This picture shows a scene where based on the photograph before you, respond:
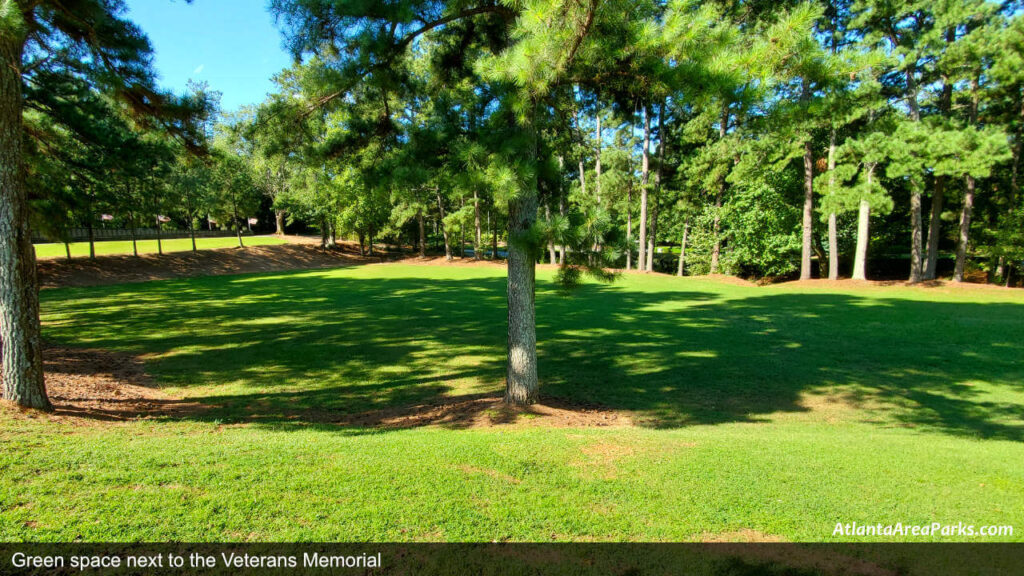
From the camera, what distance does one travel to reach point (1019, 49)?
16.8 meters

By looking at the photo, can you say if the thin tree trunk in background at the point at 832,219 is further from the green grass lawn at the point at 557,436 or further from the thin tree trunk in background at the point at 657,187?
the thin tree trunk in background at the point at 657,187

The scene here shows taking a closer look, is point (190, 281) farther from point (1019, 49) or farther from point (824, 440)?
point (1019, 49)

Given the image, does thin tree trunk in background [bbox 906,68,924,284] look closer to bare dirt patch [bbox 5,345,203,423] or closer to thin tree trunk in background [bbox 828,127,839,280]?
thin tree trunk in background [bbox 828,127,839,280]

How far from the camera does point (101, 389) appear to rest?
719cm

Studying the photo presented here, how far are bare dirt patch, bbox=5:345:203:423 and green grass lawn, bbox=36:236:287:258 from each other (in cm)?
2554

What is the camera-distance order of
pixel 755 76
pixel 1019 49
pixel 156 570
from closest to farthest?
pixel 156 570 < pixel 755 76 < pixel 1019 49

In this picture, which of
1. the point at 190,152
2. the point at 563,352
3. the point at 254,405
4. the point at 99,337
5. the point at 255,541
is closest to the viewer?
the point at 255,541

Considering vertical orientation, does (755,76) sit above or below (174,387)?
above

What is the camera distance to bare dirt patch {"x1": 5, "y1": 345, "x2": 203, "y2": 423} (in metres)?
5.89

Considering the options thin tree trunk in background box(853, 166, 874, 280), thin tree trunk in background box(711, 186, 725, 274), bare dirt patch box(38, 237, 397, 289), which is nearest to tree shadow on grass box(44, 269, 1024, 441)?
thin tree trunk in background box(853, 166, 874, 280)

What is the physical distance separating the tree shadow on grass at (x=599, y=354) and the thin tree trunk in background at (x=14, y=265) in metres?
2.09

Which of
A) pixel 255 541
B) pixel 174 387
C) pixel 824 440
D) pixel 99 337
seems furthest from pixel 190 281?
pixel 824 440

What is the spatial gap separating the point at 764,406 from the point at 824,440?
1.84 metres

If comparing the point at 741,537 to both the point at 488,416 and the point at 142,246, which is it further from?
the point at 142,246
